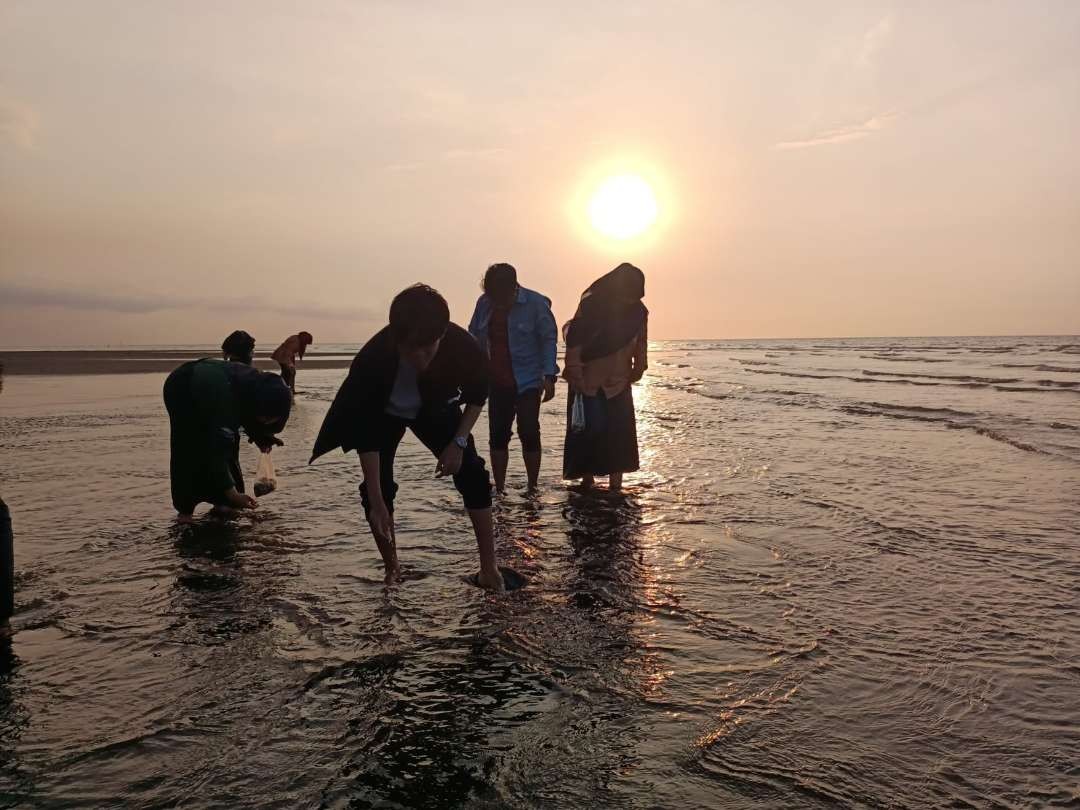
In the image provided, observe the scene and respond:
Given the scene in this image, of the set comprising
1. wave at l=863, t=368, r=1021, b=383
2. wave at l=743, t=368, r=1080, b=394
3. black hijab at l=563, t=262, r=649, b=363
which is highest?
black hijab at l=563, t=262, r=649, b=363

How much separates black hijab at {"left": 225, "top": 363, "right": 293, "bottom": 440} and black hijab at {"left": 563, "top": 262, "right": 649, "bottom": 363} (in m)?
2.56

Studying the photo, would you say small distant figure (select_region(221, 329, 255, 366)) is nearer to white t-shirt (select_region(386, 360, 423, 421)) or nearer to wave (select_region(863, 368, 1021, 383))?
white t-shirt (select_region(386, 360, 423, 421))

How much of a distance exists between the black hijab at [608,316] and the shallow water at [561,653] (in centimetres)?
131

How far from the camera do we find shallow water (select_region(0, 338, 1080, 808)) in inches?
81.0

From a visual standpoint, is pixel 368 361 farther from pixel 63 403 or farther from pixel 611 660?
pixel 63 403

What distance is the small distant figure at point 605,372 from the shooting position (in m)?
6.30

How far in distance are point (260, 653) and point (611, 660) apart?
1.39 m

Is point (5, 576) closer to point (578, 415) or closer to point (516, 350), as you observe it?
point (516, 350)

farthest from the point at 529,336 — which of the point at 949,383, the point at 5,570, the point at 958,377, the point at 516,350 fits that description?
the point at 958,377

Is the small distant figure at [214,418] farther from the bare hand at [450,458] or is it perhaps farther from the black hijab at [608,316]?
the black hijab at [608,316]

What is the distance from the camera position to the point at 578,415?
6.43 m

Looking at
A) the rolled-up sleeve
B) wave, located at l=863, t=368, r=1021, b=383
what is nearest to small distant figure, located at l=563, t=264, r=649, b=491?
the rolled-up sleeve

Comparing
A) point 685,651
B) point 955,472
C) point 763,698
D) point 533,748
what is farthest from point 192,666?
point 955,472

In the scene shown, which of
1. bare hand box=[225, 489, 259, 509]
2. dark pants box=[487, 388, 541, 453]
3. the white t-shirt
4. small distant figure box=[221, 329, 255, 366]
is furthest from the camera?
dark pants box=[487, 388, 541, 453]
